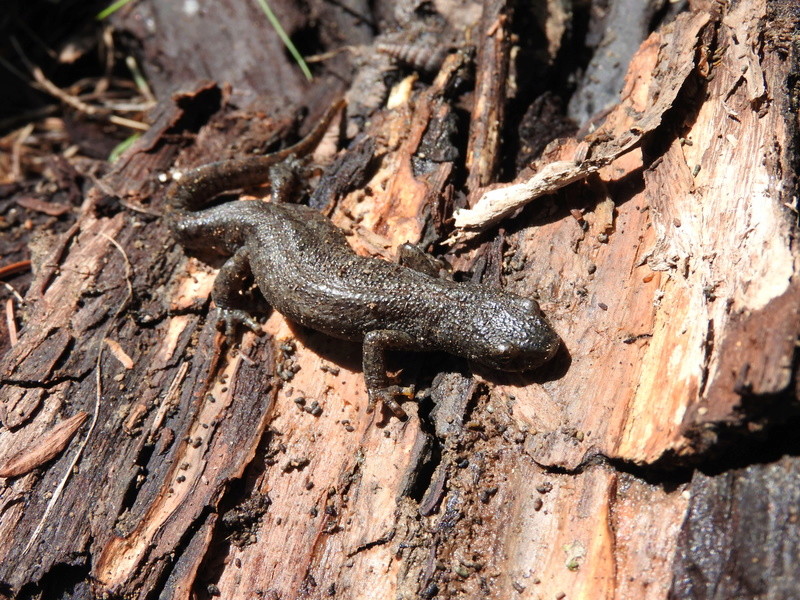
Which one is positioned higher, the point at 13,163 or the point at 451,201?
the point at 451,201

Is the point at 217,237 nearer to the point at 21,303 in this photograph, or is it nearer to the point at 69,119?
the point at 21,303

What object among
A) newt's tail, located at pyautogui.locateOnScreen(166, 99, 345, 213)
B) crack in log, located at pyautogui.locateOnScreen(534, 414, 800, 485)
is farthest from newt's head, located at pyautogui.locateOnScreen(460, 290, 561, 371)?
newt's tail, located at pyautogui.locateOnScreen(166, 99, 345, 213)

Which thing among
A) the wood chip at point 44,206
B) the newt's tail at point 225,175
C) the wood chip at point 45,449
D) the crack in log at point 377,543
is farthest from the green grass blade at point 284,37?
the crack in log at point 377,543

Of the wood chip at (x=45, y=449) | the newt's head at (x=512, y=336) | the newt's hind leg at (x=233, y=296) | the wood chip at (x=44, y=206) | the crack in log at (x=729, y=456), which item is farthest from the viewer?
the wood chip at (x=44, y=206)

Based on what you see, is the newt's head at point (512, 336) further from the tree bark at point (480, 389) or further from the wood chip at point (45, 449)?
the wood chip at point (45, 449)

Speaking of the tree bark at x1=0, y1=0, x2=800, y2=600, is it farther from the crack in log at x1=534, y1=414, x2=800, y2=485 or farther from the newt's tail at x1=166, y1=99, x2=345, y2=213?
the newt's tail at x1=166, y1=99, x2=345, y2=213

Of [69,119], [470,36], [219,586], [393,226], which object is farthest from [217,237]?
[69,119]

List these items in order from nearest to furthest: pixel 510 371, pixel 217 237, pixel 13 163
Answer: pixel 510 371, pixel 217 237, pixel 13 163
